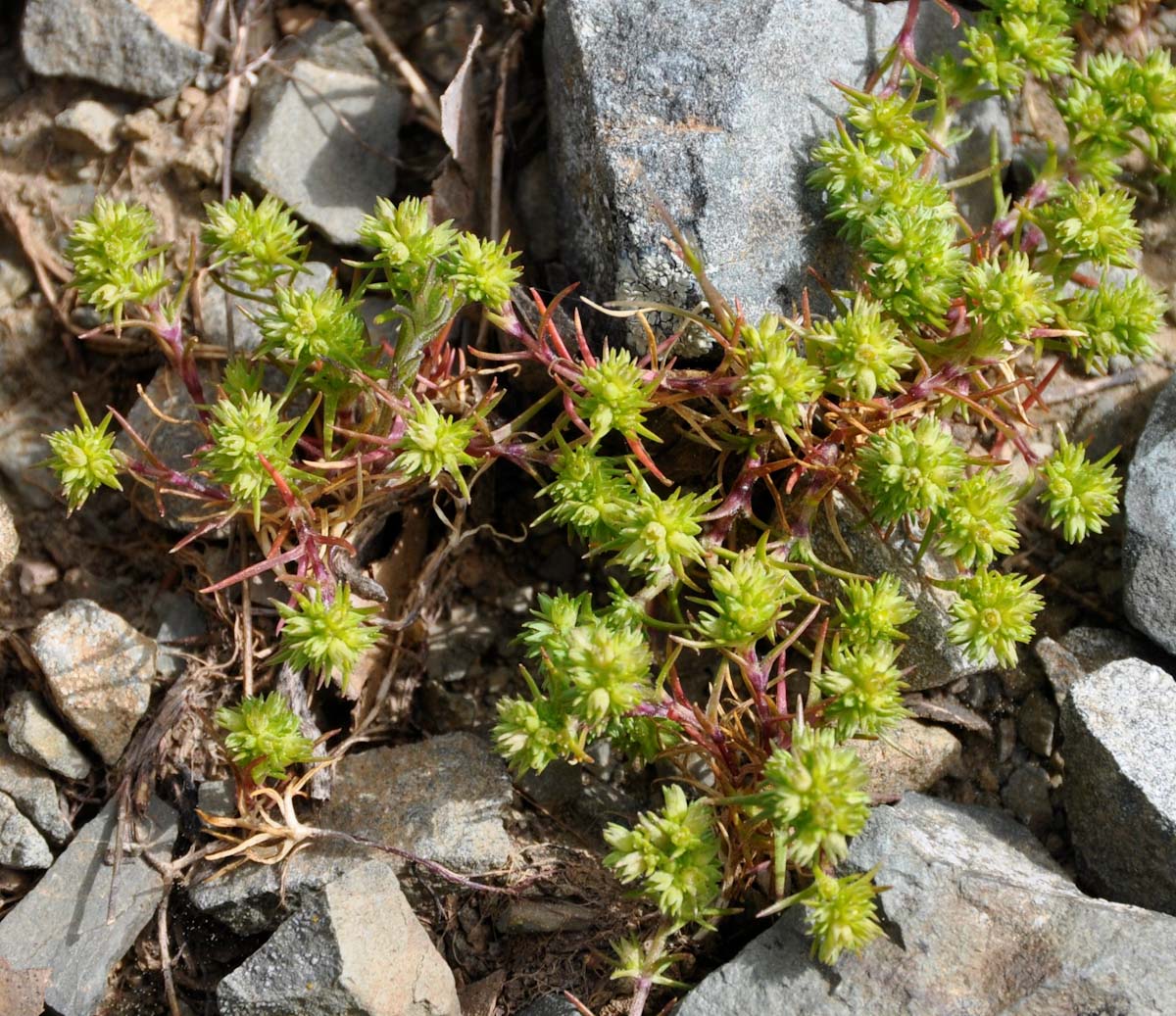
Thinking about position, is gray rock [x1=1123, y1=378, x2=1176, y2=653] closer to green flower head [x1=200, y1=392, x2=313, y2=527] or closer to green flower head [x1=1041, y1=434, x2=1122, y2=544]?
green flower head [x1=1041, y1=434, x2=1122, y2=544]

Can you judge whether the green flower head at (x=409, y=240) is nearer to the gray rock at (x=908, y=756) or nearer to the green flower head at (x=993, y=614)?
the green flower head at (x=993, y=614)

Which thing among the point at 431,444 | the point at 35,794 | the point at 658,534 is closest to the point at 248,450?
the point at 431,444

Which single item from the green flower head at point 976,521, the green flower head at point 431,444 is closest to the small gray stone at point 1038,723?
the green flower head at point 976,521

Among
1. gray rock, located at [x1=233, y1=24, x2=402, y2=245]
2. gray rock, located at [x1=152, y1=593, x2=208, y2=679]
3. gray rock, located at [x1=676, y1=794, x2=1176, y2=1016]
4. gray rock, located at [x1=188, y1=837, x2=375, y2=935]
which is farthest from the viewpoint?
gray rock, located at [x1=233, y1=24, x2=402, y2=245]

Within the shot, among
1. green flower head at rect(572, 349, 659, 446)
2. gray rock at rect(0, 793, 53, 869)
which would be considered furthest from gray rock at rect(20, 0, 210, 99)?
gray rock at rect(0, 793, 53, 869)

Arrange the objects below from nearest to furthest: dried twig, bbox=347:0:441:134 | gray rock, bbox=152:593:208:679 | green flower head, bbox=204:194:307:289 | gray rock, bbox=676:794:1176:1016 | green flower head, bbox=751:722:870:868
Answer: green flower head, bbox=751:722:870:868 → gray rock, bbox=676:794:1176:1016 → green flower head, bbox=204:194:307:289 → gray rock, bbox=152:593:208:679 → dried twig, bbox=347:0:441:134

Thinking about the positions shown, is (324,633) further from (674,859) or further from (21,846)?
(21,846)

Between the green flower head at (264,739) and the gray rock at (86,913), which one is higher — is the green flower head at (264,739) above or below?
above
